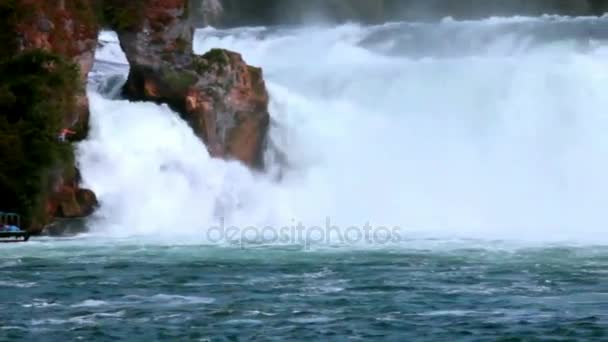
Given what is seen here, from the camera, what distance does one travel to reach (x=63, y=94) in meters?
39.8

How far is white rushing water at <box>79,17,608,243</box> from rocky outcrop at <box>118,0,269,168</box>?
0.61 meters

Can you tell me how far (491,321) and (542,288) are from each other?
4033 mm

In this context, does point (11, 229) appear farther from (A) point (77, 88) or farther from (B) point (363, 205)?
(B) point (363, 205)

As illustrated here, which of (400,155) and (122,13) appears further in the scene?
(400,155)

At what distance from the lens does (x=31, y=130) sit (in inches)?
1524

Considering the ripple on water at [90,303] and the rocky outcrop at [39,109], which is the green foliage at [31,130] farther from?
the ripple on water at [90,303]

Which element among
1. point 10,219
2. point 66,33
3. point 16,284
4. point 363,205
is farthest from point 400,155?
point 16,284

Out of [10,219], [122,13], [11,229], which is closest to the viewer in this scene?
[11,229]

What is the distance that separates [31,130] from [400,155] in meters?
13.9

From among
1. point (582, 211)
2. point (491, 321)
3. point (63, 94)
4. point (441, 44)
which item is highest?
point (441, 44)

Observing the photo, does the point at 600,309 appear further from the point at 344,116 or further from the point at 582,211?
the point at 344,116

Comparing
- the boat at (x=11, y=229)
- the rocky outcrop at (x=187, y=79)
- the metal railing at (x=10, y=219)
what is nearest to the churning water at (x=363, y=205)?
the rocky outcrop at (x=187, y=79)

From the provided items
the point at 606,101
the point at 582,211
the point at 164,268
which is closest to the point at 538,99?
the point at 606,101

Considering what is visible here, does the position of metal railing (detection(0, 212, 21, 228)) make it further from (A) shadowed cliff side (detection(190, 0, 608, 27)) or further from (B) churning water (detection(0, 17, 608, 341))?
(A) shadowed cliff side (detection(190, 0, 608, 27))
